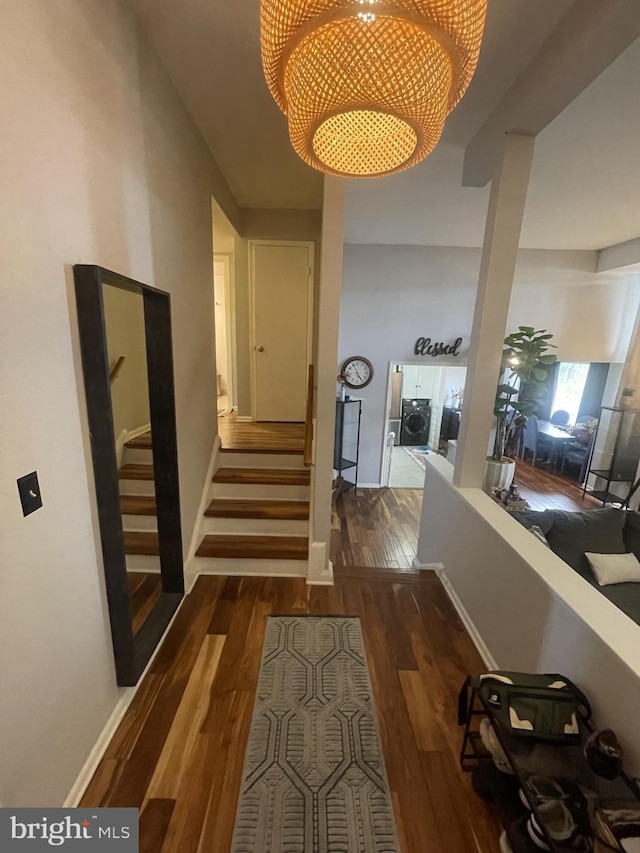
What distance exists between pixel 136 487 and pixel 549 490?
6197 millimetres

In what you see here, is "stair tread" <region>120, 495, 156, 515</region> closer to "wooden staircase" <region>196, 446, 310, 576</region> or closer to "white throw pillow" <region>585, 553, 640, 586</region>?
"wooden staircase" <region>196, 446, 310, 576</region>

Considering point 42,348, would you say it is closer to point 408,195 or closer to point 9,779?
point 9,779

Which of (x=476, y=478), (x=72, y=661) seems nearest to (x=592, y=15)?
(x=476, y=478)

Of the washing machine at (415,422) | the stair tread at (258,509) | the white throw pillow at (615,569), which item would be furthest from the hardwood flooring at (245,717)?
the washing machine at (415,422)

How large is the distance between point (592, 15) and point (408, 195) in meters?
2.06

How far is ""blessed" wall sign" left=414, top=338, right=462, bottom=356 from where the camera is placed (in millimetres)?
5262

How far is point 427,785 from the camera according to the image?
133 centimetres

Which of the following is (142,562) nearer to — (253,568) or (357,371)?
(253,568)

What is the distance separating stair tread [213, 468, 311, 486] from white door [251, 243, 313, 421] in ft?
4.30

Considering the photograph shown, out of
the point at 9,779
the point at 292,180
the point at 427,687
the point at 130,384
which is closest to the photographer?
the point at 9,779

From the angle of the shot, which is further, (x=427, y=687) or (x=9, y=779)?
(x=427, y=687)

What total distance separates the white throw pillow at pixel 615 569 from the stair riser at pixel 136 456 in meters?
3.38

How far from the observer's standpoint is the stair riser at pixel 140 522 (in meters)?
2.38

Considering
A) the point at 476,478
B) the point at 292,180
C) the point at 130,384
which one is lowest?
the point at 476,478
